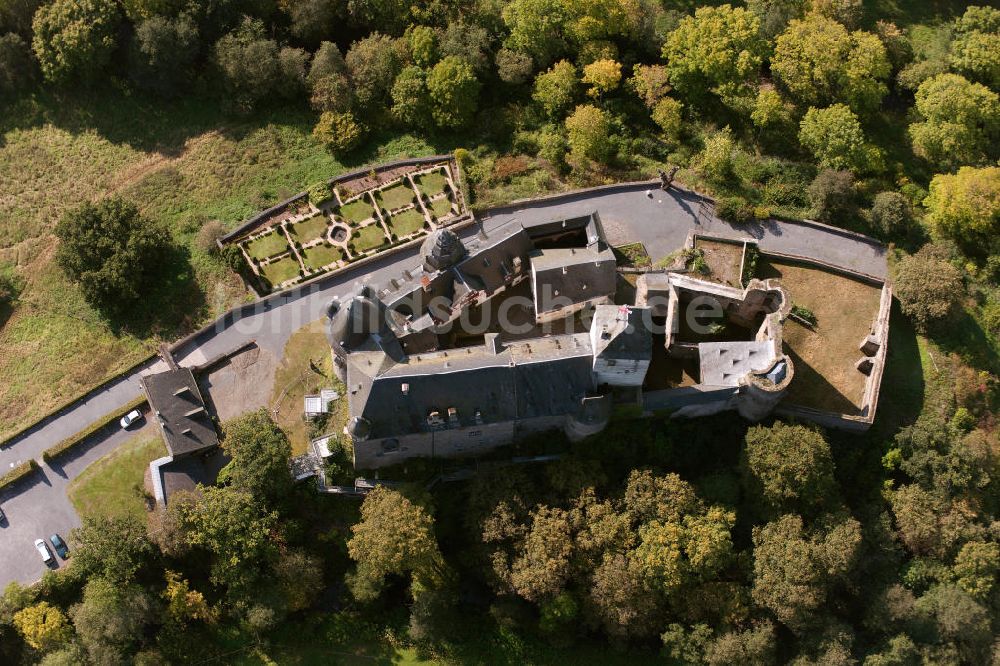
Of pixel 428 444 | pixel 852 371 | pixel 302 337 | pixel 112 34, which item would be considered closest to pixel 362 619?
pixel 428 444

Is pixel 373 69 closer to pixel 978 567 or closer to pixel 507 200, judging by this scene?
pixel 507 200

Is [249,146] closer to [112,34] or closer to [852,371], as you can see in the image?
[112,34]

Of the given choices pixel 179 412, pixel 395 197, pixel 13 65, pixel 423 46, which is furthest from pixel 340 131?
pixel 13 65

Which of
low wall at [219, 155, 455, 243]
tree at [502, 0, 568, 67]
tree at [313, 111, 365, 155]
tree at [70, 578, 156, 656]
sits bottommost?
tree at [70, 578, 156, 656]

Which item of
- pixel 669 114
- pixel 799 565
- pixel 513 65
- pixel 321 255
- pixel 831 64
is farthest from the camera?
pixel 513 65

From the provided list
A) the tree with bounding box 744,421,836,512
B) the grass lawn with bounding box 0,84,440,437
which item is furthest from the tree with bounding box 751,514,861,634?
the grass lawn with bounding box 0,84,440,437

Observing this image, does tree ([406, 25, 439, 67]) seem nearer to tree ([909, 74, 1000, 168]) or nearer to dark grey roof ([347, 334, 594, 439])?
Answer: dark grey roof ([347, 334, 594, 439])
